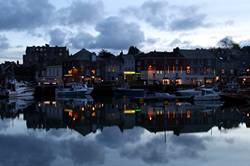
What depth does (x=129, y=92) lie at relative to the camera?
261ft

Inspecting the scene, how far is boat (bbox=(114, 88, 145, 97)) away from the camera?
250 ft

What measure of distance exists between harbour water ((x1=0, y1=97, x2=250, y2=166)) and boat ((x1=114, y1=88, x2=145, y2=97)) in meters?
34.9

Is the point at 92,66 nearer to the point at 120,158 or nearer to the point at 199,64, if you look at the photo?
the point at 199,64

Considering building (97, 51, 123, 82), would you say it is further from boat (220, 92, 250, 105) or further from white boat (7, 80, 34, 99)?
boat (220, 92, 250, 105)

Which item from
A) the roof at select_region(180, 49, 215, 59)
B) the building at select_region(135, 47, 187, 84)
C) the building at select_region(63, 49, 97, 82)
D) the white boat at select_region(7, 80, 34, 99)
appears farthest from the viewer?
the roof at select_region(180, 49, 215, 59)

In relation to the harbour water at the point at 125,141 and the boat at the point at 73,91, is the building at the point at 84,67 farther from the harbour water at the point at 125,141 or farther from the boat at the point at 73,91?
the harbour water at the point at 125,141

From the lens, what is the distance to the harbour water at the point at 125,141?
20469 mm

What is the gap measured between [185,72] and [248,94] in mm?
47341

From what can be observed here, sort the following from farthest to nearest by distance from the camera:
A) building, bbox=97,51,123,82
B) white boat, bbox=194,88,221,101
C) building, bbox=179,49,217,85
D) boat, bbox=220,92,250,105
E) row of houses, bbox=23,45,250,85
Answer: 1. building, bbox=97,51,123,82
2. building, bbox=179,49,217,85
3. row of houses, bbox=23,45,250,85
4. white boat, bbox=194,88,221,101
5. boat, bbox=220,92,250,105

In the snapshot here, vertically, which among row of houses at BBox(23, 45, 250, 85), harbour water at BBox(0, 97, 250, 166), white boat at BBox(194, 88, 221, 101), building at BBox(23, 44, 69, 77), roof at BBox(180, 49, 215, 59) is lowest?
harbour water at BBox(0, 97, 250, 166)

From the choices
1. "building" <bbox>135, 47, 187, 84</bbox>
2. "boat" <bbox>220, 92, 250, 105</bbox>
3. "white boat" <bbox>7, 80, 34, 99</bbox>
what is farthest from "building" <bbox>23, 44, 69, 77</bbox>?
"boat" <bbox>220, 92, 250, 105</bbox>

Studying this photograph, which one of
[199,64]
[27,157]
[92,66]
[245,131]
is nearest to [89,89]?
[92,66]

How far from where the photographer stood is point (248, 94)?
6181 centimetres

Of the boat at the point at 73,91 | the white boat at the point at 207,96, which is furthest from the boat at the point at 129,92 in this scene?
the white boat at the point at 207,96
